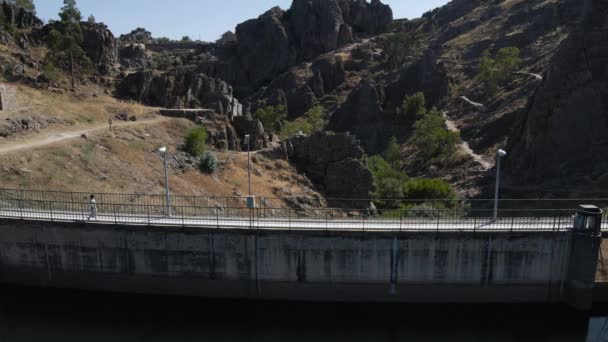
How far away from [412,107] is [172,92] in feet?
157

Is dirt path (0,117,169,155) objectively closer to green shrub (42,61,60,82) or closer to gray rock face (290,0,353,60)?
green shrub (42,61,60,82)

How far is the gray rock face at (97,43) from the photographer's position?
77812 millimetres

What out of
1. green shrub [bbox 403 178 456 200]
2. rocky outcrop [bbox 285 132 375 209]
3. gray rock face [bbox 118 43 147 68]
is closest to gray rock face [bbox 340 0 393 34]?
gray rock face [bbox 118 43 147 68]

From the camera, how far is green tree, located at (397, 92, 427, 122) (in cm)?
9456

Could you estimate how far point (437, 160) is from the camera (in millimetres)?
73625

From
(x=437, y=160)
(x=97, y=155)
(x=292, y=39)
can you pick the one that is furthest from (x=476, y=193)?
(x=292, y=39)

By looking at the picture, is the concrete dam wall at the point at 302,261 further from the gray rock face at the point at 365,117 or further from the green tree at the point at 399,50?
the green tree at the point at 399,50

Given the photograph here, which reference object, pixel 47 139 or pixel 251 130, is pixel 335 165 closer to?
pixel 251 130

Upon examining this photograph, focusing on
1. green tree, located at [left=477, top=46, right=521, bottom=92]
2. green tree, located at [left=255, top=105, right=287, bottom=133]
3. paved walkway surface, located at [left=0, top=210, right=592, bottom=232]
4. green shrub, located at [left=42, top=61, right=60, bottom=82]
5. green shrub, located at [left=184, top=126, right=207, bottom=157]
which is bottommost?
paved walkway surface, located at [left=0, top=210, right=592, bottom=232]

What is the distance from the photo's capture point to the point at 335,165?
56.2 metres

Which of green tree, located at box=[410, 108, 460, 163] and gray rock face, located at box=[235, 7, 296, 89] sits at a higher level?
gray rock face, located at box=[235, 7, 296, 89]

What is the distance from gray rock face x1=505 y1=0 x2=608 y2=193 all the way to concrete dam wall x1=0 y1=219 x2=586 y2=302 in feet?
95.6

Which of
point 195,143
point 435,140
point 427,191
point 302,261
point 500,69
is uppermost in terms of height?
point 500,69

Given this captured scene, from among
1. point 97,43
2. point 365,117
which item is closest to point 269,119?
point 365,117
